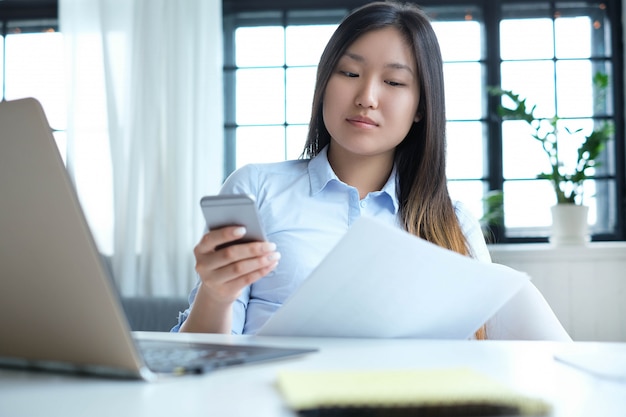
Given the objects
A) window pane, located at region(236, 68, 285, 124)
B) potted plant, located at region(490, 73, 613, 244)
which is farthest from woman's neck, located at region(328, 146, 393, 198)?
window pane, located at region(236, 68, 285, 124)

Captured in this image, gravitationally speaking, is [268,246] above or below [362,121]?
below

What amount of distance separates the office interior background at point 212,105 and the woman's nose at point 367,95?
6.59 feet

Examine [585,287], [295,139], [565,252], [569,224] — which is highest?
[295,139]

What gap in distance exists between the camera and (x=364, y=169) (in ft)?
5.91

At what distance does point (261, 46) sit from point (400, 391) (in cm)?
346

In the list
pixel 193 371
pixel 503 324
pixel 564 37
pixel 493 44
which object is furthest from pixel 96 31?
pixel 193 371

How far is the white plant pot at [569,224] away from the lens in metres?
3.34

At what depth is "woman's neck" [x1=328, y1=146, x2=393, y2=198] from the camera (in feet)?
5.91

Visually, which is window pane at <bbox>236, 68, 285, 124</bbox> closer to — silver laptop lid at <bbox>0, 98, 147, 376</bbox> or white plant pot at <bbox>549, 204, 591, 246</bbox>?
white plant pot at <bbox>549, 204, 591, 246</bbox>

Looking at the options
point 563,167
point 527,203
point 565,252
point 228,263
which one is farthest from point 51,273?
point 527,203

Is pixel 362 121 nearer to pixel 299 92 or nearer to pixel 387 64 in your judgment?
pixel 387 64

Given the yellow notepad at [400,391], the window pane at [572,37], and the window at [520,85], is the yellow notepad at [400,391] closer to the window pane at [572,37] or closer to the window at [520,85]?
the window at [520,85]

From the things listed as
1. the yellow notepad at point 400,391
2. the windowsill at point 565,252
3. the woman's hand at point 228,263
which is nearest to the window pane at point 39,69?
the windowsill at point 565,252

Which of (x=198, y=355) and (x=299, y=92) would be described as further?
(x=299, y=92)
